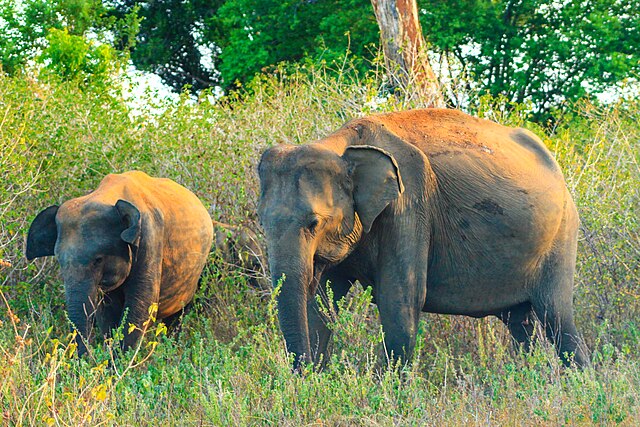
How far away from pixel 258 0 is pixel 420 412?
68.4 feet

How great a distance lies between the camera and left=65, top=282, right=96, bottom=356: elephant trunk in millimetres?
7688

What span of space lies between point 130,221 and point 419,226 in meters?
2.38

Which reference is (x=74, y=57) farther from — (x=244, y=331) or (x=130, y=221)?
(x=244, y=331)

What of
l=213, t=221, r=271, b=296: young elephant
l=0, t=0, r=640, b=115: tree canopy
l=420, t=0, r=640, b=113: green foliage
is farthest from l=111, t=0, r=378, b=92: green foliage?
l=213, t=221, r=271, b=296: young elephant

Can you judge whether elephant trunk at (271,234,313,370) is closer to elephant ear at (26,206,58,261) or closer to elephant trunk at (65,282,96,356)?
elephant trunk at (65,282,96,356)

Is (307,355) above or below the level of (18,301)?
above

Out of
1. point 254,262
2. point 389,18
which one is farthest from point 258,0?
point 254,262

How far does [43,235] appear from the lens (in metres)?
8.54

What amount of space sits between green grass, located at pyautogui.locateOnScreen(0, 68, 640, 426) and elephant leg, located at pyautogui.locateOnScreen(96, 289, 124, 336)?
0.31 m

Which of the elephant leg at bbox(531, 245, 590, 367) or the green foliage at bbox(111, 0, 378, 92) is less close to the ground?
the elephant leg at bbox(531, 245, 590, 367)

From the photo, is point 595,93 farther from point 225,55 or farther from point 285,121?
point 285,121

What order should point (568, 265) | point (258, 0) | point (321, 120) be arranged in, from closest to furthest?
1. point (568, 265)
2. point (321, 120)
3. point (258, 0)

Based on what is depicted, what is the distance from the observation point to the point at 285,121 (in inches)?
472

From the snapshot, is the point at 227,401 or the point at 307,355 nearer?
the point at 227,401
